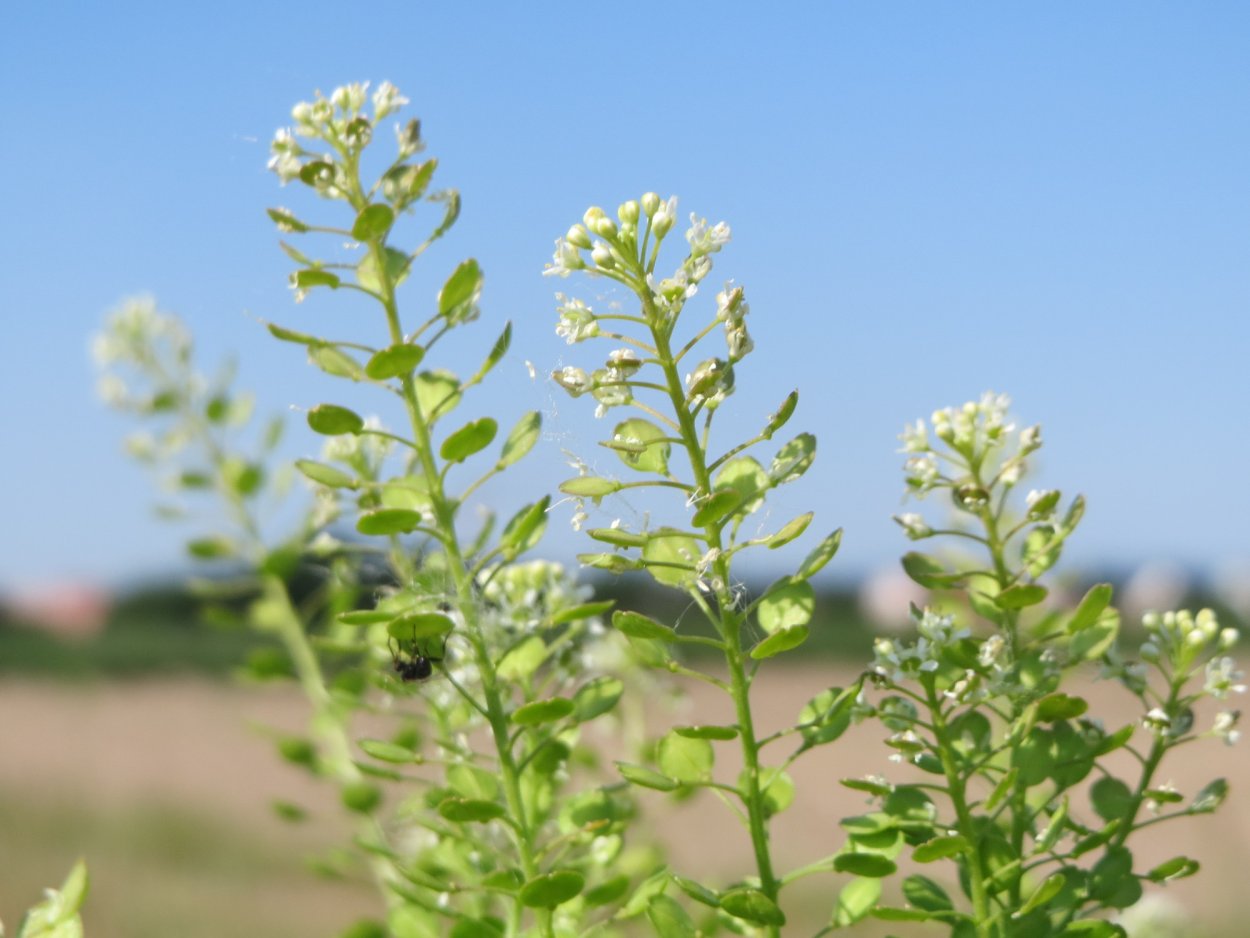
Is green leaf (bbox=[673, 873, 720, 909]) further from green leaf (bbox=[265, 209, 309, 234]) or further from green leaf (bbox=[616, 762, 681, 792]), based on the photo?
green leaf (bbox=[265, 209, 309, 234])

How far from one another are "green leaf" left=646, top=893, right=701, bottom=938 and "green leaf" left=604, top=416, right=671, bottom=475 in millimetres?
200

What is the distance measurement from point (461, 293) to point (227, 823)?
340cm

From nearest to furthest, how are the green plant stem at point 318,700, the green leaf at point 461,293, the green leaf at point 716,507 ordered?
the green leaf at point 716,507
the green leaf at point 461,293
the green plant stem at point 318,700

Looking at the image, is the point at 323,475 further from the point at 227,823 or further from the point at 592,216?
the point at 227,823

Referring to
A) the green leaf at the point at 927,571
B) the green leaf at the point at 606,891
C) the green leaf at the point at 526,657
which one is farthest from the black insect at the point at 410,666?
the green leaf at the point at 927,571

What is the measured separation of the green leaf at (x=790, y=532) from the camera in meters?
0.58

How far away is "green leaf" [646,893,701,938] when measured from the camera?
2.02 ft

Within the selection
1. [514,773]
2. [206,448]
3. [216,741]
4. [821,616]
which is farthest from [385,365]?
[821,616]

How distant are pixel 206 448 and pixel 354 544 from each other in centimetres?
53

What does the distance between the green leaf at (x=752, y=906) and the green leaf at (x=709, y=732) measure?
0.22ft

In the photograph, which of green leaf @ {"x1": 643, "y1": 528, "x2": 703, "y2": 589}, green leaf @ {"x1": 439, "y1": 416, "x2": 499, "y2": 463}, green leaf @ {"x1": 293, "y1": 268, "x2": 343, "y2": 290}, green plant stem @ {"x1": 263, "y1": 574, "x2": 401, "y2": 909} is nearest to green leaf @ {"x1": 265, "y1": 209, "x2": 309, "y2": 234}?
green leaf @ {"x1": 293, "y1": 268, "x2": 343, "y2": 290}

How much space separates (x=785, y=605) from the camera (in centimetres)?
63

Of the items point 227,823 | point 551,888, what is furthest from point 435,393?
point 227,823

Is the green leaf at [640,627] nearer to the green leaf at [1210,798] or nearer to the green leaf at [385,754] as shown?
the green leaf at [385,754]
